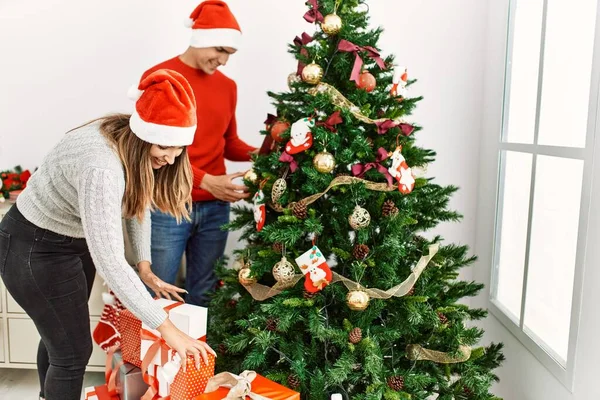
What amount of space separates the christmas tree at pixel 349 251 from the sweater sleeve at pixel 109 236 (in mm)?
344

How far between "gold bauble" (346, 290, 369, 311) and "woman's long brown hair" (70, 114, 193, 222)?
528mm

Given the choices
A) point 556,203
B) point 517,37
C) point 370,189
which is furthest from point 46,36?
point 556,203

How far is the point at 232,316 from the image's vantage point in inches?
65.7

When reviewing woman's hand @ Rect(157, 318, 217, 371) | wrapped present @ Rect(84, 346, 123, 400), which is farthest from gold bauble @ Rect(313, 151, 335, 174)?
wrapped present @ Rect(84, 346, 123, 400)

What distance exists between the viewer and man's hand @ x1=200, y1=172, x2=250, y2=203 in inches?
73.2

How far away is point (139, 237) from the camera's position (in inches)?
65.1

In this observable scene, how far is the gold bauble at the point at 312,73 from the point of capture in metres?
1.48

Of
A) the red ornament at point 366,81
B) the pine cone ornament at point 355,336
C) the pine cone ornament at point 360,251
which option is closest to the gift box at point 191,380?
the pine cone ornament at point 355,336

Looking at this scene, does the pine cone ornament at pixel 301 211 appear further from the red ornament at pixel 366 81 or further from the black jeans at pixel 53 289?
the black jeans at pixel 53 289

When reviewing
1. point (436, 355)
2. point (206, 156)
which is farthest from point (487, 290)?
point (206, 156)

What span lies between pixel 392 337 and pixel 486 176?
3.47 ft

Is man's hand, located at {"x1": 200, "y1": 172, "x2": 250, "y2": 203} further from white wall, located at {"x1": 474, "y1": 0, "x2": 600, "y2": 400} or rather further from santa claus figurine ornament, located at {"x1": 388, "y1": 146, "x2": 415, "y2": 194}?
white wall, located at {"x1": 474, "y1": 0, "x2": 600, "y2": 400}

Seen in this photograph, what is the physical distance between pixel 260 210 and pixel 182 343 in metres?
0.45

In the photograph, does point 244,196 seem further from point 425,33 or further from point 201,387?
point 425,33
